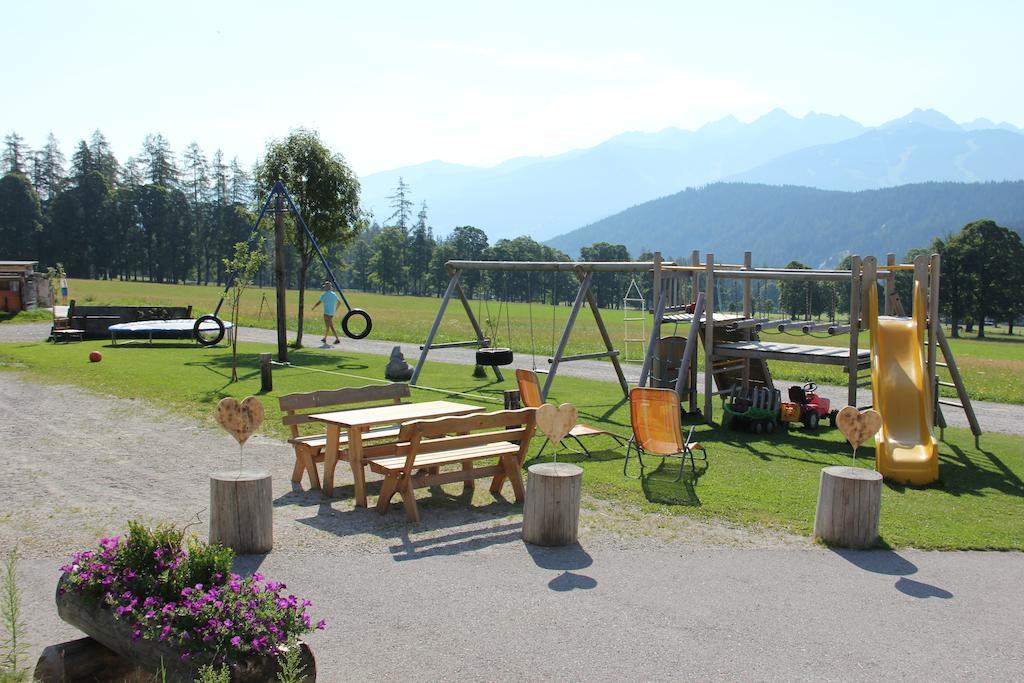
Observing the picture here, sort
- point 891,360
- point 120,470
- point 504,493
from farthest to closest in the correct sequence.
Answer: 1. point 891,360
2. point 120,470
3. point 504,493

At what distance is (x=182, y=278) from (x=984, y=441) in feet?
332

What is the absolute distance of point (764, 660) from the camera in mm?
5238

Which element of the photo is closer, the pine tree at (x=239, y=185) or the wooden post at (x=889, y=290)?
the wooden post at (x=889, y=290)

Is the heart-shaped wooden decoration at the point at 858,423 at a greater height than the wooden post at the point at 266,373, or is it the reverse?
the heart-shaped wooden decoration at the point at 858,423

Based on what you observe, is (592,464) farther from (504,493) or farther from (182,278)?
(182,278)

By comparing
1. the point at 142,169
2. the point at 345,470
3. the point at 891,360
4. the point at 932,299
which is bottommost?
the point at 345,470

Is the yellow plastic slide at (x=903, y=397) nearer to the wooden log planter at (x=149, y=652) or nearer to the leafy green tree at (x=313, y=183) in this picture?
the wooden log planter at (x=149, y=652)

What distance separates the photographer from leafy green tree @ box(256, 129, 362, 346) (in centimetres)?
2606

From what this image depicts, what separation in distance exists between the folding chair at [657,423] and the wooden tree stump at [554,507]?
2484 mm

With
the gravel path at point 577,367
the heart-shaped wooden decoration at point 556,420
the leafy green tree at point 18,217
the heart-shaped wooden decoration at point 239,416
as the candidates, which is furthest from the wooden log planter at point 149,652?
the leafy green tree at point 18,217

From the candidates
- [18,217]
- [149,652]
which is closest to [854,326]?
[149,652]

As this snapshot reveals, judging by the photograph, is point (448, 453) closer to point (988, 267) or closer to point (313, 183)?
point (313, 183)

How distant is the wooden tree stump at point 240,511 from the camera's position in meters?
7.01

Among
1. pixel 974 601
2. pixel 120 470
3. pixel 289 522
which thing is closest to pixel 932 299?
pixel 974 601
